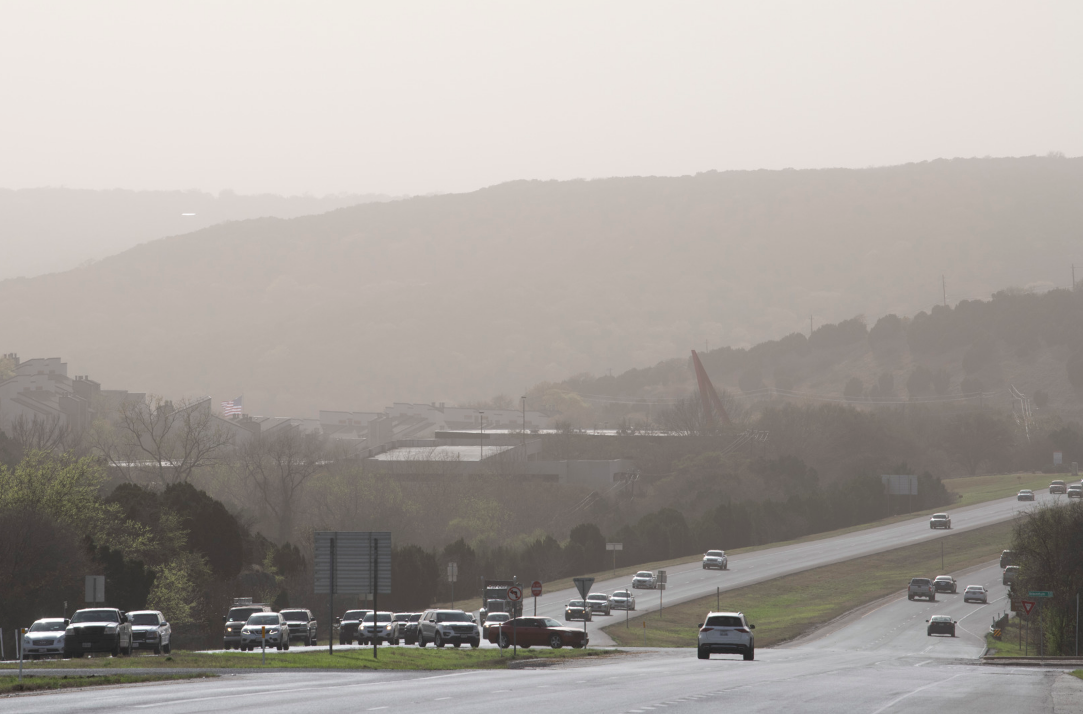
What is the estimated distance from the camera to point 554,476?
516 feet

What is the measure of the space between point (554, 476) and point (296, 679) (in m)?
128

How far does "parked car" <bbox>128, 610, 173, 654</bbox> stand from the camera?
135 feet

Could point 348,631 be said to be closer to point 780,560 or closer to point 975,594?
point 975,594

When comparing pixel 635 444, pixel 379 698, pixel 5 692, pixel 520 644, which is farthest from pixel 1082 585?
pixel 635 444

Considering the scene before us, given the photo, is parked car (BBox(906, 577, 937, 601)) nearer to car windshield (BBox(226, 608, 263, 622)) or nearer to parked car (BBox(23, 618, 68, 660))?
car windshield (BBox(226, 608, 263, 622))

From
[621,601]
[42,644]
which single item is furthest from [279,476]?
[42,644]

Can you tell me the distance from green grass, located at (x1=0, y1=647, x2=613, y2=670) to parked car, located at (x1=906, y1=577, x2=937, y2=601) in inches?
2152

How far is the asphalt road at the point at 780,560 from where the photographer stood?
89.8m

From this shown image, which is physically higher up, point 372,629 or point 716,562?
point 372,629

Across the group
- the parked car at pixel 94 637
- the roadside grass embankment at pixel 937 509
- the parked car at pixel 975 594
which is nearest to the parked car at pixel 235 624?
the parked car at pixel 94 637

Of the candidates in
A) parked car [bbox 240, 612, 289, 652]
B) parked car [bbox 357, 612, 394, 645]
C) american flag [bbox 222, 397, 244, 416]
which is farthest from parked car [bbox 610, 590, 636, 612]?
american flag [bbox 222, 397, 244, 416]

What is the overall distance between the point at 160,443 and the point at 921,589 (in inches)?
2560

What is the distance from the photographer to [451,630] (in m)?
49.6

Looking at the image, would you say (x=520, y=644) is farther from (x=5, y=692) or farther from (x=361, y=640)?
(x=5, y=692)
